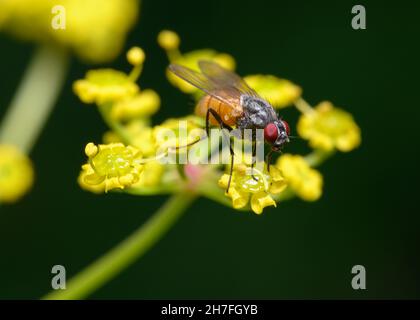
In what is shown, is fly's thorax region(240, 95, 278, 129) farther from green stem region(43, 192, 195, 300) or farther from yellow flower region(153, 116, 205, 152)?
green stem region(43, 192, 195, 300)

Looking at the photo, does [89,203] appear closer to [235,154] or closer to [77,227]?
[77,227]

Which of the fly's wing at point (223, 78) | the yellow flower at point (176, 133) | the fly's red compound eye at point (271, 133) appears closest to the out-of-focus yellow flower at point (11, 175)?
the yellow flower at point (176, 133)

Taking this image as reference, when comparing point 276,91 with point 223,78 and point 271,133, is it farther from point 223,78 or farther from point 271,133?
point 271,133

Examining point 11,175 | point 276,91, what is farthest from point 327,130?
point 11,175

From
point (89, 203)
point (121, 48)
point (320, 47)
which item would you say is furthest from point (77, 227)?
point (320, 47)

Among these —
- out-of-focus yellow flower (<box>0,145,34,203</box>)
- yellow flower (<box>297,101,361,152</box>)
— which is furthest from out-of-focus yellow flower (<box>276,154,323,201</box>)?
out-of-focus yellow flower (<box>0,145,34,203</box>)

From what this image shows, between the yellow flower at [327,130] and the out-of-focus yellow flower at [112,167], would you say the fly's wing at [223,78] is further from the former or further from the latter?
the out-of-focus yellow flower at [112,167]
